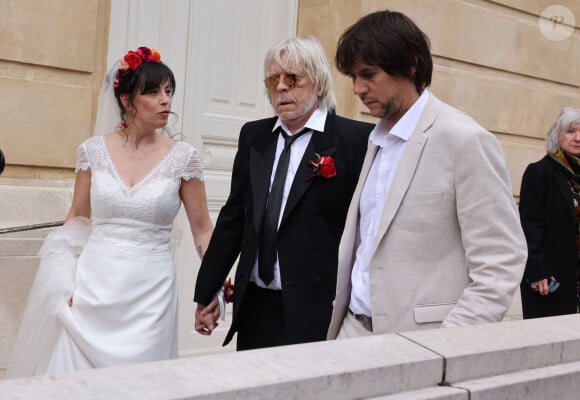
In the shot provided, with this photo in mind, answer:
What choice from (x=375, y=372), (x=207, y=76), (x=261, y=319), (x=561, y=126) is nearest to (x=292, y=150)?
(x=261, y=319)

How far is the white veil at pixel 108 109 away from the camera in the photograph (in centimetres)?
424

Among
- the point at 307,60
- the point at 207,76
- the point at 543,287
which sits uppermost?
the point at 307,60

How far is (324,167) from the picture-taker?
133 inches

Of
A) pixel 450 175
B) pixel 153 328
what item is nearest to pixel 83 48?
pixel 153 328

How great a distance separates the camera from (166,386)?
1.62 metres

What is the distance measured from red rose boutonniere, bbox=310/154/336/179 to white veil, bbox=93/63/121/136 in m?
1.33

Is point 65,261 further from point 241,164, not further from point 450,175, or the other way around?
point 450,175

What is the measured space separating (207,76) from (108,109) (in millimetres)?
1919

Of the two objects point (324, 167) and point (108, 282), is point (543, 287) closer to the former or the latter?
point (324, 167)

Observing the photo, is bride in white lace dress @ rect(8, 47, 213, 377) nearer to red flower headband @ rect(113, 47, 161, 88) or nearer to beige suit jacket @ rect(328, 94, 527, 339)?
red flower headband @ rect(113, 47, 161, 88)

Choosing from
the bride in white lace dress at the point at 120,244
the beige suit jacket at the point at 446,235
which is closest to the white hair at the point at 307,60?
the bride in white lace dress at the point at 120,244

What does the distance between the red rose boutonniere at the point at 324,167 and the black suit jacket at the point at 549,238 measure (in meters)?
2.43

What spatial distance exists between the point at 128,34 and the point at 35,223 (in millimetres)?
1503

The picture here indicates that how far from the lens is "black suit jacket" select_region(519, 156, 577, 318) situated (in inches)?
211
